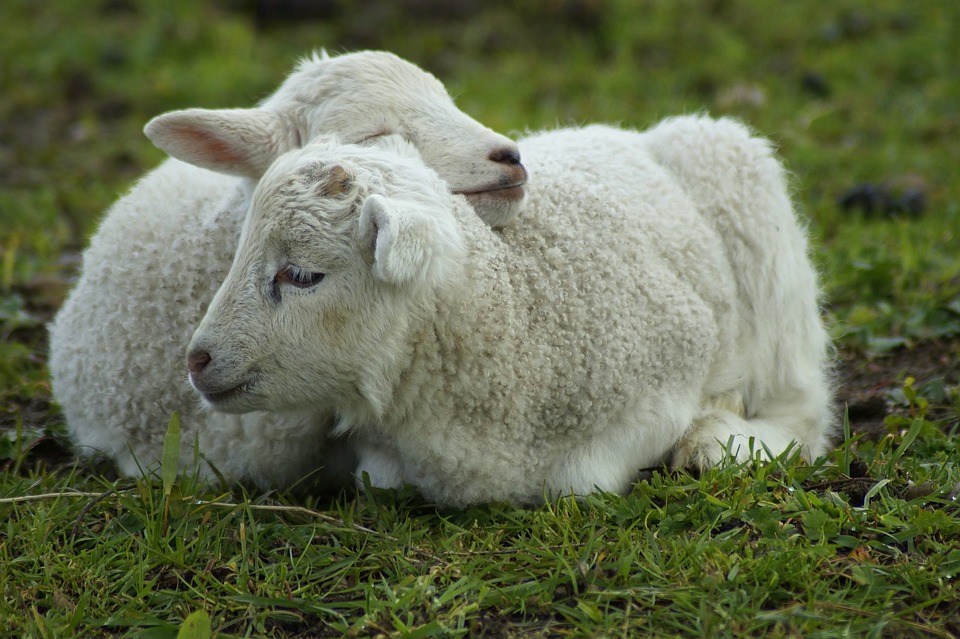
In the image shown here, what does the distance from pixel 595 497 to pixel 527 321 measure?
649 millimetres

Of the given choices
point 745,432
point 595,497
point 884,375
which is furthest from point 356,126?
point 884,375

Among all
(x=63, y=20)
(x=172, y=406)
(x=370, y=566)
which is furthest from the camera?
(x=63, y=20)

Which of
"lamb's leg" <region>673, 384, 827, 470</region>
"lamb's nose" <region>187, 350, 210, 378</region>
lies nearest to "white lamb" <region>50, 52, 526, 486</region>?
"lamb's nose" <region>187, 350, 210, 378</region>

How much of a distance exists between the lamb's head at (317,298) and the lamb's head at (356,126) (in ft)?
1.52

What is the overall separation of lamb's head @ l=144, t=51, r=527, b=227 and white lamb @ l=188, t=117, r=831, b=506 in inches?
8.6

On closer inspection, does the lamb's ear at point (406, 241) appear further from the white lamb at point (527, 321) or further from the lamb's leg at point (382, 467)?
the lamb's leg at point (382, 467)

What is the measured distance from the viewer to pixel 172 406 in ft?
13.6

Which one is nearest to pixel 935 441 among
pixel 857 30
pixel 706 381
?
pixel 706 381

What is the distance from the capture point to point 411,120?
14.4 feet

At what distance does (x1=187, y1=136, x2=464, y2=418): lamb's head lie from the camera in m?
3.50

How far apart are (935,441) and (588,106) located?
5.12 m

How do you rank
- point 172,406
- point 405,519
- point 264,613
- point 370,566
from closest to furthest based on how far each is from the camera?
point 264,613, point 370,566, point 405,519, point 172,406

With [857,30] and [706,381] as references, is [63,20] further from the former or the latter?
[706,381]

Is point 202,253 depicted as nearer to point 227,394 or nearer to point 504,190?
point 227,394
